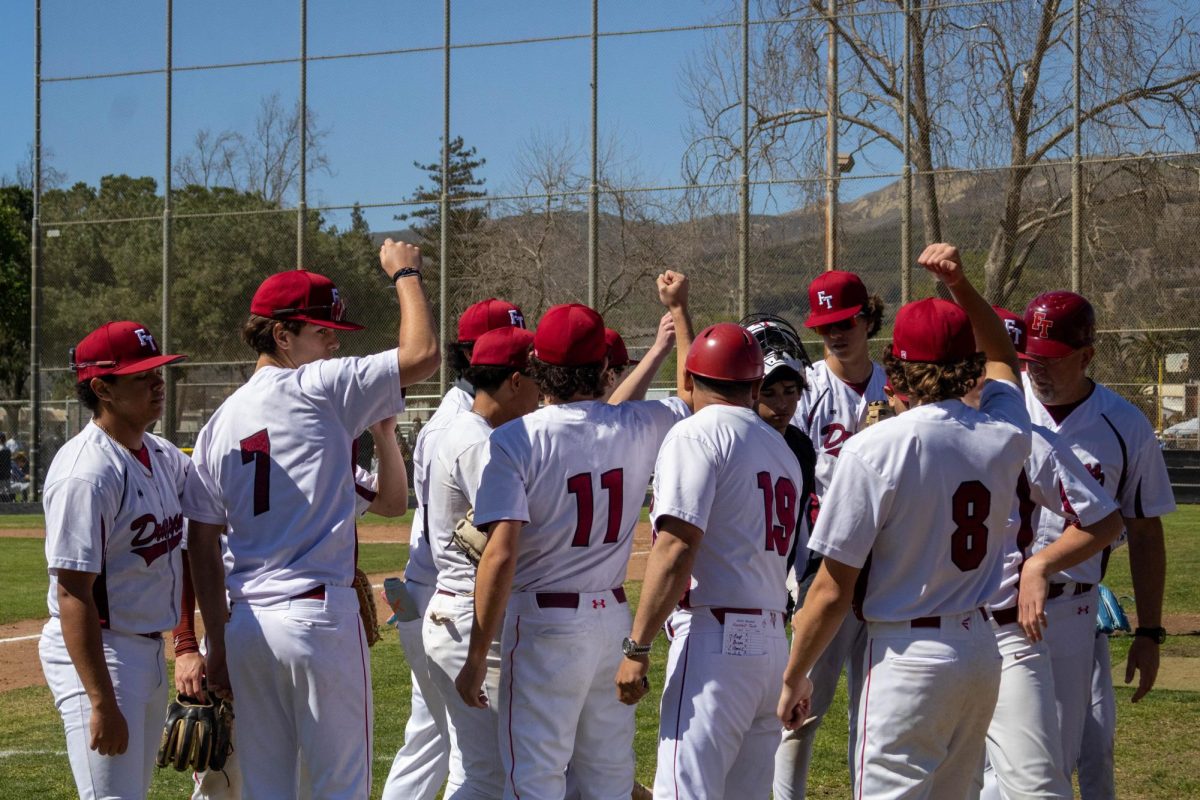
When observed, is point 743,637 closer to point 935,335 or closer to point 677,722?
point 677,722

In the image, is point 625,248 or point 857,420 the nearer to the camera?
point 857,420

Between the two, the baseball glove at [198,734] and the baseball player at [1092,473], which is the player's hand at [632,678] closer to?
the baseball glove at [198,734]

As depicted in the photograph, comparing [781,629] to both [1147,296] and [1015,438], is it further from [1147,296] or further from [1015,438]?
[1147,296]

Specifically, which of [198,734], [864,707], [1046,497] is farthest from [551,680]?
[1046,497]

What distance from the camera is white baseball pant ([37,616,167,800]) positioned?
3961 millimetres

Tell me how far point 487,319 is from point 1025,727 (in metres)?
2.44

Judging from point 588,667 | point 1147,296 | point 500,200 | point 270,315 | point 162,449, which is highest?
point 500,200

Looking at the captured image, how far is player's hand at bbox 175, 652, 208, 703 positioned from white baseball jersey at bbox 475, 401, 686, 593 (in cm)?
110

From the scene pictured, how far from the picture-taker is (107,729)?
385 cm

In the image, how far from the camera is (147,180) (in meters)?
28.4

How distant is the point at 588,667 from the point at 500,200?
21227 mm

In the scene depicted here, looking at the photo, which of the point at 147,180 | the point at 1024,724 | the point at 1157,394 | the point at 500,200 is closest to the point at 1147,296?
the point at 1157,394

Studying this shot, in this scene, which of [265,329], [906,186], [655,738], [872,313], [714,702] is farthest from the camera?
[906,186]

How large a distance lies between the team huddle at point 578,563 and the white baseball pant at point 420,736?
20.3 inches
